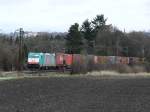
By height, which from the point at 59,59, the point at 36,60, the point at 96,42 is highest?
the point at 96,42

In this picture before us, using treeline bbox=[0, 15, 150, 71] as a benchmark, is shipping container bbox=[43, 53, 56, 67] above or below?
below

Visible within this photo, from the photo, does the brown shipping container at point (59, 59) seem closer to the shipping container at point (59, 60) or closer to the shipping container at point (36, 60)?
the shipping container at point (59, 60)

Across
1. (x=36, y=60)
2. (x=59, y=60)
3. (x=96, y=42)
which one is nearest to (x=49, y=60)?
(x=59, y=60)

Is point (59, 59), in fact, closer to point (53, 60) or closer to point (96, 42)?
point (53, 60)

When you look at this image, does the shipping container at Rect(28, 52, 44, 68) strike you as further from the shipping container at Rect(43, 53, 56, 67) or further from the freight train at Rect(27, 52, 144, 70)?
the shipping container at Rect(43, 53, 56, 67)

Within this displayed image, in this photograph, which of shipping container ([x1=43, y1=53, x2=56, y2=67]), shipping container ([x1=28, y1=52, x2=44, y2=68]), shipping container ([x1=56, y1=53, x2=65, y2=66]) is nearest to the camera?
shipping container ([x1=28, y1=52, x2=44, y2=68])

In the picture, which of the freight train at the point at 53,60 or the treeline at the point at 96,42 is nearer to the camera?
the freight train at the point at 53,60

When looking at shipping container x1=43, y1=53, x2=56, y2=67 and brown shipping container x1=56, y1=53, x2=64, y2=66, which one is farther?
brown shipping container x1=56, y1=53, x2=64, y2=66

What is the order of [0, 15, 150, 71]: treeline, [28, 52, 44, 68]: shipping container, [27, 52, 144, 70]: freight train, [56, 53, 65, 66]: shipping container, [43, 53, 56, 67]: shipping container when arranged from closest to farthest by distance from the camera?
[27, 52, 144, 70]: freight train → [28, 52, 44, 68]: shipping container → [43, 53, 56, 67]: shipping container → [56, 53, 65, 66]: shipping container → [0, 15, 150, 71]: treeline

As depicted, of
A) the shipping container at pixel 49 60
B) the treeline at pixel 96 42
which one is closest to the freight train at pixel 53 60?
the shipping container at pixel 49 60

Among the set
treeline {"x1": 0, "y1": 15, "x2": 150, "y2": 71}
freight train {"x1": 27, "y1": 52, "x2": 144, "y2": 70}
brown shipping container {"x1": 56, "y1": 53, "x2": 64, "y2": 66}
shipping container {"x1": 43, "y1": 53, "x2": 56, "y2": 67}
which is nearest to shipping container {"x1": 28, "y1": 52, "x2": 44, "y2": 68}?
freight train {"x1": 27, "y1": 52, "x2": 144, "y2": 70}

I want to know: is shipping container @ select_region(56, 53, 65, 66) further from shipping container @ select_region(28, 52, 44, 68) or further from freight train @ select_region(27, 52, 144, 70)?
shipping container @ select_region(28, 52, 44, 68)

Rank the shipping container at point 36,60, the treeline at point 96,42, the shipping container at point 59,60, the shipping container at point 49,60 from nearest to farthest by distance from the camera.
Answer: the shipping container at point 36,60 → the shipping container at point 49,60 → the shipping container at point 59,60 → the treeline at point 96,42

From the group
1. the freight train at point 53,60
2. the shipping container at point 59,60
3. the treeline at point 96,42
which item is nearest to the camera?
the freight train at point 53,60
